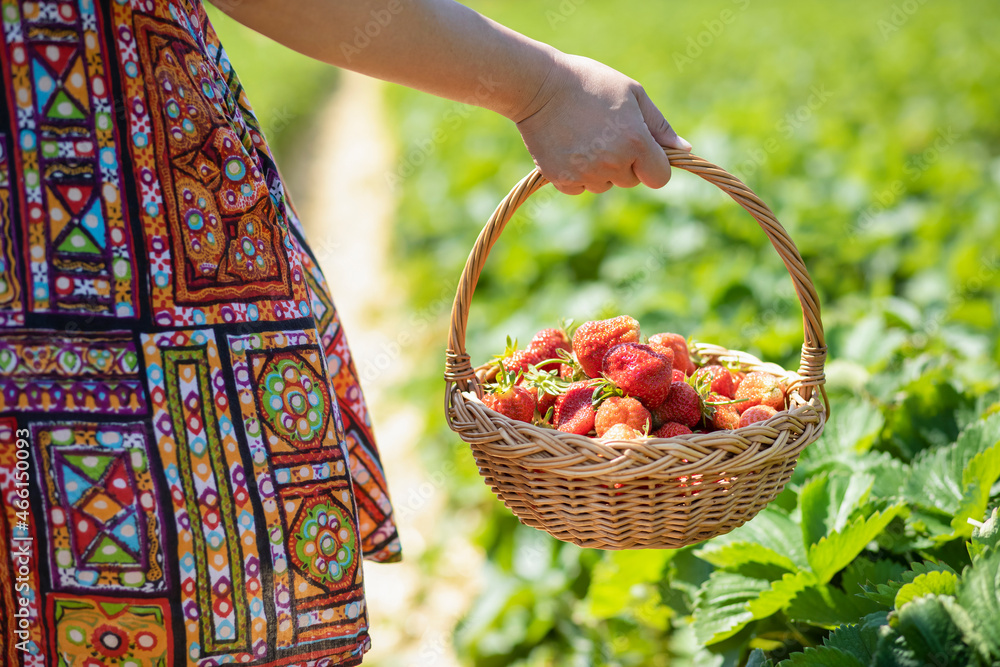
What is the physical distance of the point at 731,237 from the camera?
453 centimetres

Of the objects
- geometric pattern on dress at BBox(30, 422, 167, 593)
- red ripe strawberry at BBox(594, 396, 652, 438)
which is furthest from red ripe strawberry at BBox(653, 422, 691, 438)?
geometric pattern on dress at BBox(30, 422, 167, 593)

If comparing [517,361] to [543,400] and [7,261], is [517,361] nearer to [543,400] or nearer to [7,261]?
[543,400]

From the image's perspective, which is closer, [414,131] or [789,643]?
[789,643]

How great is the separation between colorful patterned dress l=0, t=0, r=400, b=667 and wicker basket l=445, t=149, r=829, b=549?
35cm

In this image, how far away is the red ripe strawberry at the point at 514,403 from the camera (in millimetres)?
1535

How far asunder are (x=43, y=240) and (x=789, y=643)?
1.72 metres

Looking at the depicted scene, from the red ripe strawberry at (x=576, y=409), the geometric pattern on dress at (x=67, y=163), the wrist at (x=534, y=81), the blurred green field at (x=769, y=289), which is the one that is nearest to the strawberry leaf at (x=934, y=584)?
the blurred green field at (x=769, y=289)

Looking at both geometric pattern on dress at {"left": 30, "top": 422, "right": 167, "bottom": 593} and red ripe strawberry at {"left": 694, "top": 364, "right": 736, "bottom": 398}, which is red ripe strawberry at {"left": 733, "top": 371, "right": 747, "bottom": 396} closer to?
red ripe strawberry at {"left": 694, "top": 364, "right": 736, "bottom": 398}

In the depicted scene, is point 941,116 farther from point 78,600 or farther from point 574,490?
point 78,600

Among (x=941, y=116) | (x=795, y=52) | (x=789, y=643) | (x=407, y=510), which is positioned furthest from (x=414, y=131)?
(x=789, y=643)

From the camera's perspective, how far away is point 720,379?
1.66m

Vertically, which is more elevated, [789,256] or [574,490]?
[789,256]

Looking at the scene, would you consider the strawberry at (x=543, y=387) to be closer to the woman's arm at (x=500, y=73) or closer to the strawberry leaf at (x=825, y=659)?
the woman's arm at (x=500, y=73)

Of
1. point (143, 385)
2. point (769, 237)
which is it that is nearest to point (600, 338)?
point (769, 237)
